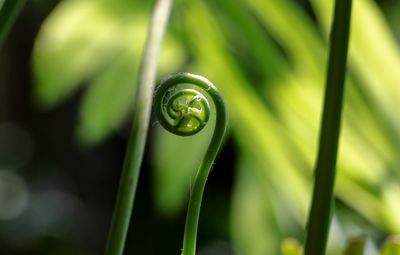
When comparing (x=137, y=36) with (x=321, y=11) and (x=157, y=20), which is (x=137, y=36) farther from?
(x=157, y=20)

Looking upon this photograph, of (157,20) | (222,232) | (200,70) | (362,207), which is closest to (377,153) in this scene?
(362,207)

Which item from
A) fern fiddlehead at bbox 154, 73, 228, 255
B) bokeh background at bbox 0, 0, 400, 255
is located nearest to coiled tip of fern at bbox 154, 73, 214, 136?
fern fiddlehead at bbox 154, 73, 228, 255

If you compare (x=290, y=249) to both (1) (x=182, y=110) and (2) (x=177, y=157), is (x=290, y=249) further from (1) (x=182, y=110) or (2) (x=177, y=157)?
(2) (x=177, y=157)

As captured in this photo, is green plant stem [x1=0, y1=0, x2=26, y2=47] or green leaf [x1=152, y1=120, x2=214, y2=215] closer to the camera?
green plant stem [x1=0, y1=0, x2=26, y2=47]

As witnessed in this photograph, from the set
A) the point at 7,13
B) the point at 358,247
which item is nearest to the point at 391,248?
the point at 358,247

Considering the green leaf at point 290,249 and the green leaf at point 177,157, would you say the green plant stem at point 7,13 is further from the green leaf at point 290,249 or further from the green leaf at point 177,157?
the green leaf at point 177,157

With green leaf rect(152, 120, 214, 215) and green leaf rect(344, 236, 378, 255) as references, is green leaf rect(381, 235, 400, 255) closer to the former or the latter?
green leaf rect(344, 236, 378, 255)
